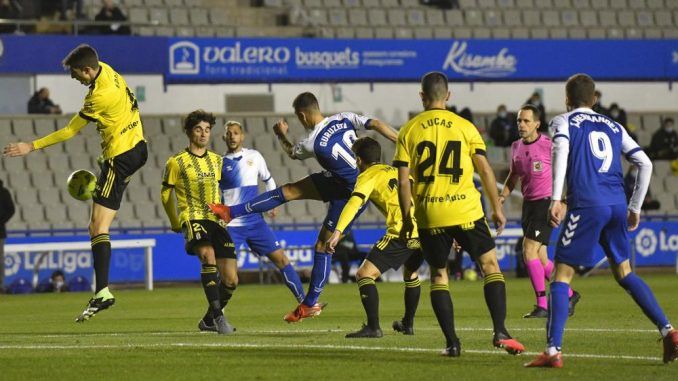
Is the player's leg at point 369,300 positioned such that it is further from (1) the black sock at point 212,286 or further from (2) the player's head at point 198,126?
(2) the player's head at point 198,126

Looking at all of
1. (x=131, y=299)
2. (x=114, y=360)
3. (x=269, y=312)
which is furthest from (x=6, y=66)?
(x=114, y=360)

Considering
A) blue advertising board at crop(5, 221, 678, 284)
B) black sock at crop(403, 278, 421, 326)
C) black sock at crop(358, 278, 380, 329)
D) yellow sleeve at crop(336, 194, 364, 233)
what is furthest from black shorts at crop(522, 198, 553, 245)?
blue advertising board at crop(5, 221, 678, 284)

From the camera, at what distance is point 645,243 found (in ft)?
86.6

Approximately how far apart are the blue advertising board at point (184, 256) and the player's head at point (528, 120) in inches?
417

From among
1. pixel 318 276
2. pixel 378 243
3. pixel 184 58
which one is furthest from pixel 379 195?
pixel 184 58

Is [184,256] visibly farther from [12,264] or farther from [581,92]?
[581,92]

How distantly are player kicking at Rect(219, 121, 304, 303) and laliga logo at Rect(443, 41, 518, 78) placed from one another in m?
15.5

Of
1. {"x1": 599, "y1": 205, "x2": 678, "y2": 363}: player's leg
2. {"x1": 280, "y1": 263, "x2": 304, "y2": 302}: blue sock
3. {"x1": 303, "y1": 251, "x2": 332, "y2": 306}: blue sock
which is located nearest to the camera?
{"x1": 599, "y1": 205, "x2": 678, "y2": 363}: player's leg

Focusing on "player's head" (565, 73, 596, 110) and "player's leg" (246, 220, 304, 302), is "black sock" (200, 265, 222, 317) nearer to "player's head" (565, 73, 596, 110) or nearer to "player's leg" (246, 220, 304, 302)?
"player's leg" (246, 220, 304, 302)

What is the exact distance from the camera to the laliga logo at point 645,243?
26.4 m

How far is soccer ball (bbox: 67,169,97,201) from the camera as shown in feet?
43.3

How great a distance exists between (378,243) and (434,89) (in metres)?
2.36

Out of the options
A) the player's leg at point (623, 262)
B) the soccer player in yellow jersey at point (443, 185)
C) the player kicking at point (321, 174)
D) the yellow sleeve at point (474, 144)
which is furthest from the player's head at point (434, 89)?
the player kicking at point (321, 174)

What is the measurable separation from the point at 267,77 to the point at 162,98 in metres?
2.26
